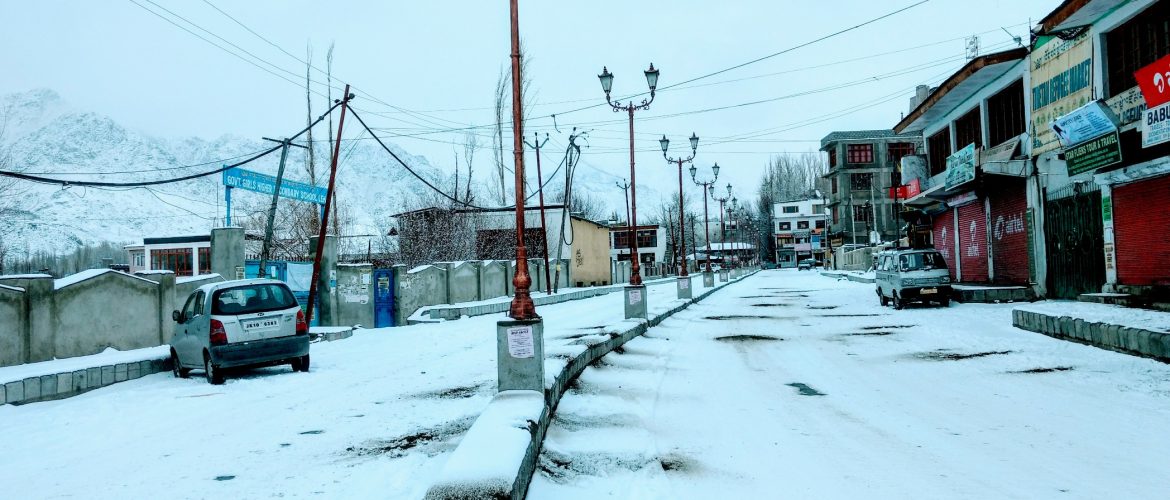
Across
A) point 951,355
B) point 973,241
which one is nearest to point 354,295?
point 951,355

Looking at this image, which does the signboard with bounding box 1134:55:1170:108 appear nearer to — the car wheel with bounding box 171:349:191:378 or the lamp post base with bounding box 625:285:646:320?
the lamp post base with bounding box 625:285:646:320

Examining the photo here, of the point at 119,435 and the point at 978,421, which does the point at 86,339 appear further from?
the point at 978,421

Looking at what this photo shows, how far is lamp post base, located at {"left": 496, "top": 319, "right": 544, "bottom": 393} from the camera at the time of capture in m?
6.86

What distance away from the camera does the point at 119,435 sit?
6832 millimetres

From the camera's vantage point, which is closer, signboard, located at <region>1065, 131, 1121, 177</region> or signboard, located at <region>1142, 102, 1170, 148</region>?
signboard, located at <region>1142, 102, 1170, 148</region>

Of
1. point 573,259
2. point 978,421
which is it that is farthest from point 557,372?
point 573,259

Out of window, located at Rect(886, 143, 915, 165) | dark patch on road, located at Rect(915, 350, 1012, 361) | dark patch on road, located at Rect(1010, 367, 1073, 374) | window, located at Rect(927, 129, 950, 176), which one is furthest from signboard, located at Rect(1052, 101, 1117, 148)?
window, located at Rect(886, 143, 915, 165)

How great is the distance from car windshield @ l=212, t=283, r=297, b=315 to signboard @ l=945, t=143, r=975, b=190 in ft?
68.3

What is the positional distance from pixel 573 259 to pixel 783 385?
38.6 m

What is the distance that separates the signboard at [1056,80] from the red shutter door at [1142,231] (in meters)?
2.69

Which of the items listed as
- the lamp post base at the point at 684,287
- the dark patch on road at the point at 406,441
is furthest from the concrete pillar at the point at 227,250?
the lamp post base at the point at 684,287

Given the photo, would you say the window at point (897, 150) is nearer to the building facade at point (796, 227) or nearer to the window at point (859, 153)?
the window at point (859, 153)

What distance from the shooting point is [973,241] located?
2586 centimetres

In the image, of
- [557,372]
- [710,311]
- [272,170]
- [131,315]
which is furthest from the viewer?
[272,170]
